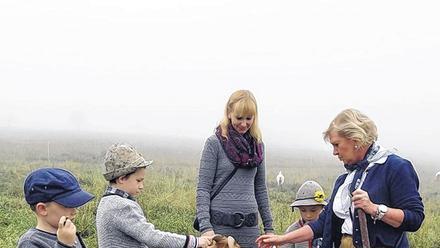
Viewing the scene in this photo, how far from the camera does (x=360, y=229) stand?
340 centimetres

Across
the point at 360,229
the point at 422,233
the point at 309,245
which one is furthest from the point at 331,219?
the point at 422,233

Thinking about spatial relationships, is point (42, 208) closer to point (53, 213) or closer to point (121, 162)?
point (53, 213)

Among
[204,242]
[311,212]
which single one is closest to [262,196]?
[311,212]

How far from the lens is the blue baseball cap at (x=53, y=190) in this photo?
310cm

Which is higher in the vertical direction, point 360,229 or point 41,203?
point 41,203

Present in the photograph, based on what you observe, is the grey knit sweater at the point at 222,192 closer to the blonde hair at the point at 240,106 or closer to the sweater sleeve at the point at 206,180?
the sweater sleeve at the point at 206,180

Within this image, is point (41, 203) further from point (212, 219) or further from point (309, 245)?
point (309, 245)

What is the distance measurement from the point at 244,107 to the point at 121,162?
3.21 feet

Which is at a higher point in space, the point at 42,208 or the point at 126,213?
the point at 42,208

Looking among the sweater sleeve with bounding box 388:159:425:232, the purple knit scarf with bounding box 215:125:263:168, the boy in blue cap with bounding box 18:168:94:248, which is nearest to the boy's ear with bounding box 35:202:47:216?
the boy in blue cap with bounding box 18:168:94:248

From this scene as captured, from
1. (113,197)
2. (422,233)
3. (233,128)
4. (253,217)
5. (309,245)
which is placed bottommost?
(422,233)

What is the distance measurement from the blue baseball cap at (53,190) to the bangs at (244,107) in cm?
133

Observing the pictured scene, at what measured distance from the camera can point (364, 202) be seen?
10.6 ft

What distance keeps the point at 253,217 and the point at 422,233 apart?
430cm
